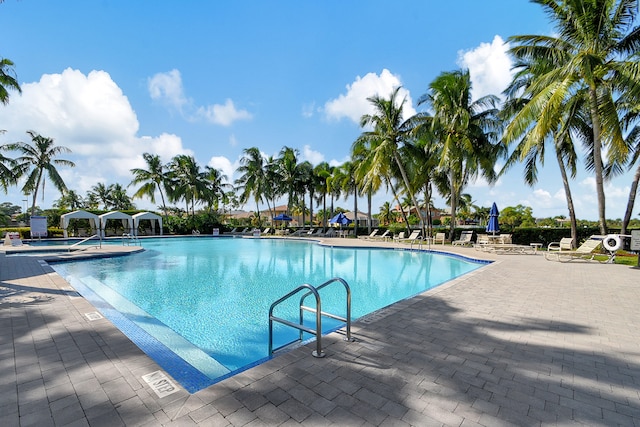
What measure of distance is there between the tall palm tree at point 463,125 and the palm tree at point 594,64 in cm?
498

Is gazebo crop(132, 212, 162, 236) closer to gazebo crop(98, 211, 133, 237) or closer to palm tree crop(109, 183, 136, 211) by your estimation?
gazebo crop(98, 211, 133, 237)

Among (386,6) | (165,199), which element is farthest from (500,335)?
(165,199)

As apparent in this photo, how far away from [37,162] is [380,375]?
32.3 meters

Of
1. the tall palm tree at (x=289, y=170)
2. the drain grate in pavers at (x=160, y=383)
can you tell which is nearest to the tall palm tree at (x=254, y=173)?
the tall palm tree at (x=289, y=170)

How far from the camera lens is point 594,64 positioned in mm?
10102

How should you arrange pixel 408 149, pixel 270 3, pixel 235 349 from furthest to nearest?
pixel 408 149 → pixel 270 3 → pixel 235 349

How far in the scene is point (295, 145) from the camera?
99.5ft

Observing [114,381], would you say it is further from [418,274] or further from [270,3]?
[270,3]

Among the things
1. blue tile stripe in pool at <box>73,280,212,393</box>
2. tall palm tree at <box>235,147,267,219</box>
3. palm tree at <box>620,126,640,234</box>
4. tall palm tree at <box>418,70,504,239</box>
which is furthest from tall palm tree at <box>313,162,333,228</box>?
blue tile stripe in pool at <box>73,280,212,393</box>

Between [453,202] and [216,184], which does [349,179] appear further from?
[216,184]

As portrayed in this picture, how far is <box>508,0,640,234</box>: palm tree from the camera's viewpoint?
32.8 feet

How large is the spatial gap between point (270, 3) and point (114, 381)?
1097 centimetres

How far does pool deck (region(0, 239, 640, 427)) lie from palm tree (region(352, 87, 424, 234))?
1453 cm

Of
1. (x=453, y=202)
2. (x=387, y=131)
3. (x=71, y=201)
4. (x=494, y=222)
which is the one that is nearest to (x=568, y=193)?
(x=494, y=222)
